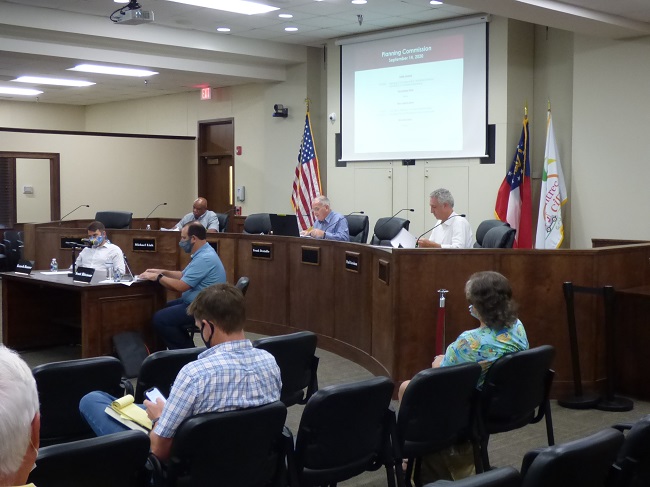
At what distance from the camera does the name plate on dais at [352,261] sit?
654cm

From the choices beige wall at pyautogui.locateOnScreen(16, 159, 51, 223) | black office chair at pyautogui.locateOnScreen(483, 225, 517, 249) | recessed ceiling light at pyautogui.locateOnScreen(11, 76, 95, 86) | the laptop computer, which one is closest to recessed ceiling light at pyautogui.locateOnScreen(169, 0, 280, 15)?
the laptop computer

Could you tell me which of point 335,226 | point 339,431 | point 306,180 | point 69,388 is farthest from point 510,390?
point 306,180

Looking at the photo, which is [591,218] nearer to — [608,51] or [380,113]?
[608,51]

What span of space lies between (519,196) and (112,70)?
6.43m

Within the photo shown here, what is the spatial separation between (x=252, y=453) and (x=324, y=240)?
4363 millimetres

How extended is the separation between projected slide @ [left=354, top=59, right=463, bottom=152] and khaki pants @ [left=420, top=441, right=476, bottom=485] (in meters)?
6.22

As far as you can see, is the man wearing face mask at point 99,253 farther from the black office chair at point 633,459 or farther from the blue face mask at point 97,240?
the black office chair at point 633,459

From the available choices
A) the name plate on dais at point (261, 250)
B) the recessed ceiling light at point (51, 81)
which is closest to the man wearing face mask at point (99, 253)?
the name plate on dais at point (261, 250)

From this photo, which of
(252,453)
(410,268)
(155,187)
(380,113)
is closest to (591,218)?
(380,113)

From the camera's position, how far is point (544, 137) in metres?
9.20

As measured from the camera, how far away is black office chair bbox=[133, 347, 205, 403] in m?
3.60

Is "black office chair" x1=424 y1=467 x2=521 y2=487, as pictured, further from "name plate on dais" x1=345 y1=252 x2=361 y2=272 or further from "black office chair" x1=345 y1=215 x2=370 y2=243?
"black office chair" x1=345 y1=215 x2=370 y2=243

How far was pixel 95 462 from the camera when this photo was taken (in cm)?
246

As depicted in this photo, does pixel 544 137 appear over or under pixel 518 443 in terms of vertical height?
over
